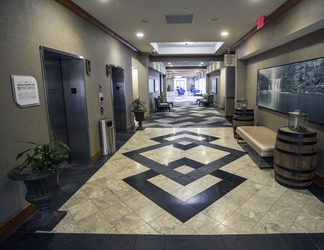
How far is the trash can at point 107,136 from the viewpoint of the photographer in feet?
15.6

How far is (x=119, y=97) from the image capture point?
6621 millimetres

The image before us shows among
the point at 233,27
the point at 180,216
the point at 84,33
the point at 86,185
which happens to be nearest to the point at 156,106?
the point at 233,27

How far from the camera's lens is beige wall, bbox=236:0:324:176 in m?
3.08

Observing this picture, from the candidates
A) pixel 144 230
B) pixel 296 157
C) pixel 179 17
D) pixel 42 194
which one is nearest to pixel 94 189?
pixel 42 194

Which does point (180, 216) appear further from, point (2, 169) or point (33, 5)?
point (33, 5)

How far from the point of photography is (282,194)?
9.64 ft

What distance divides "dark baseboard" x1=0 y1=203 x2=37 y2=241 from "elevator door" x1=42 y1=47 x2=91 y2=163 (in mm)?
1528

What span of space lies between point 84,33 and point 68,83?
3.26 feet

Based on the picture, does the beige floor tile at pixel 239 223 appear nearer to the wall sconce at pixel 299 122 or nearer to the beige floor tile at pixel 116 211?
the beige floor tile at pixel 116 211

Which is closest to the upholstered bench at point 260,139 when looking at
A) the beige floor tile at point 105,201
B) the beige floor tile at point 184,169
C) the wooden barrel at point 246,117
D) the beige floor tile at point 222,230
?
the wooden barrel at point 246,117

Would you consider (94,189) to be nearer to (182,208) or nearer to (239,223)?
(182,208)

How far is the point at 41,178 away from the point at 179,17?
375cm

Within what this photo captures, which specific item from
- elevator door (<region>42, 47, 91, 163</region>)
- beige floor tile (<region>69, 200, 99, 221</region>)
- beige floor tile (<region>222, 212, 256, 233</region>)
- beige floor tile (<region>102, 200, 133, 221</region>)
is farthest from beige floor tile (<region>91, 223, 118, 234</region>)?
elevator door (<region>42, 47, 91, 163</region>)

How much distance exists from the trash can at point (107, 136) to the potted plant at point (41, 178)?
2.33 metres
